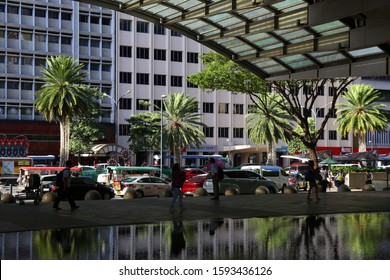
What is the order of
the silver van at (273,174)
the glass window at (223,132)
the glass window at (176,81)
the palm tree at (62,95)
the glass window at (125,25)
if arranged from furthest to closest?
the glass window at (223,132), the glass window at (176,81), the glass window at (125,25), the palm tree at (62,95), the silver van at (273,174)

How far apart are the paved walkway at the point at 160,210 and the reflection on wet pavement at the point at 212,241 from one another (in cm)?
128

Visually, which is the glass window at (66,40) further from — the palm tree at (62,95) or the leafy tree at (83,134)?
the palm tree at (62,95)

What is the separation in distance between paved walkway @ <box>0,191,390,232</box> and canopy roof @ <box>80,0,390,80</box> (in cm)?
683

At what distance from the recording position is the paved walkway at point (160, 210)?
19095 mm

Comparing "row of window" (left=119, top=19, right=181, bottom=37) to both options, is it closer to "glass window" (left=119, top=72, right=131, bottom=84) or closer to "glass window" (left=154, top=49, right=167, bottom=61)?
"glass window" (left=154, top=49, right=167, bottom=61)

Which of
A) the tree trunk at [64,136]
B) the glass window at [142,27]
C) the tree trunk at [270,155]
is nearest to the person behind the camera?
the tree trunk at [64,136]

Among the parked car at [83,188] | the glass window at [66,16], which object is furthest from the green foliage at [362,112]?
the parked car at [83,188]

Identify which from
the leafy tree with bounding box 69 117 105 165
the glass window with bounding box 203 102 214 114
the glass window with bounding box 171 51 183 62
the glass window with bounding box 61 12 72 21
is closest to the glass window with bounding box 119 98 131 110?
the leafy tree with bounding box 69 117 105 165

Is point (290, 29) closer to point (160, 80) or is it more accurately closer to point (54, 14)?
point (54, 14)

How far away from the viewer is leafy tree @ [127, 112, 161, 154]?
78.0 m

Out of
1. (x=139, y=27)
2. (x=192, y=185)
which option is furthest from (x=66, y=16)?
(x=192, y=185)

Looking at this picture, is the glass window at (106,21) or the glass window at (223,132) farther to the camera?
the glass window at (223,132)

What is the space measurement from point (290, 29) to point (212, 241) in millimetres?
16699

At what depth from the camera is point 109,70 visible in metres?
84.2
